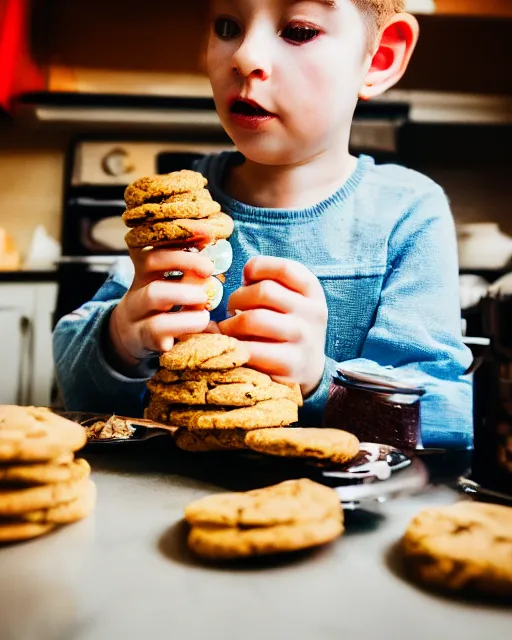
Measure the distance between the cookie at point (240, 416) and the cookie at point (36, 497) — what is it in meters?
0.13

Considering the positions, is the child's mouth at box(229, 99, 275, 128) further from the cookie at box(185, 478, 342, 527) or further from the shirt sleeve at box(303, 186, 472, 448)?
the cookie at box(185, 478, 342, 527)

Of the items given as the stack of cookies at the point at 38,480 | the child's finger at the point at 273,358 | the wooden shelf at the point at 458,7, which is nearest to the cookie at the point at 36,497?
the stack of cookies at the point at 38,480

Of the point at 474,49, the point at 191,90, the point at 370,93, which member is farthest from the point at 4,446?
the point at 474,49

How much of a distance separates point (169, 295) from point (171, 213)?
0.28 feet

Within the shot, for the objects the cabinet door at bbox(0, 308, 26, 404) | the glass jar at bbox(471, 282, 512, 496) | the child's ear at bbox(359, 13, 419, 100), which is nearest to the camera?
the glass jar at bbox(471, 282, 512, 496)

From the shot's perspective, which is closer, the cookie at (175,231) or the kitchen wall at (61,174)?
the cookie at (175,231)

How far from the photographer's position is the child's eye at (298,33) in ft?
2.27

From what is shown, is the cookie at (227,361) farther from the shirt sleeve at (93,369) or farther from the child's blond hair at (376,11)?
the child's blond hair at (376,11)

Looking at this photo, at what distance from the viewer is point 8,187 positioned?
2.11 meters

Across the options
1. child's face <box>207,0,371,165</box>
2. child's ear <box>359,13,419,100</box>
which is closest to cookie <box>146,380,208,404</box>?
child's face <box>207,0,371,165</box>

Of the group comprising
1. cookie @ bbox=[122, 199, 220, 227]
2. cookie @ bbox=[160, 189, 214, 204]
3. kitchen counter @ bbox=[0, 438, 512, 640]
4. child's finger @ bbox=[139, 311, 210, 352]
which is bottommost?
kitchen counter @ bbox=[0, 438, 512, 640]

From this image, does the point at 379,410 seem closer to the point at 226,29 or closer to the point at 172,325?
the point at 172,325

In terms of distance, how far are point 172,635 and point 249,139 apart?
0.59 m

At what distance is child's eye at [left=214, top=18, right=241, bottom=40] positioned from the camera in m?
0.71
